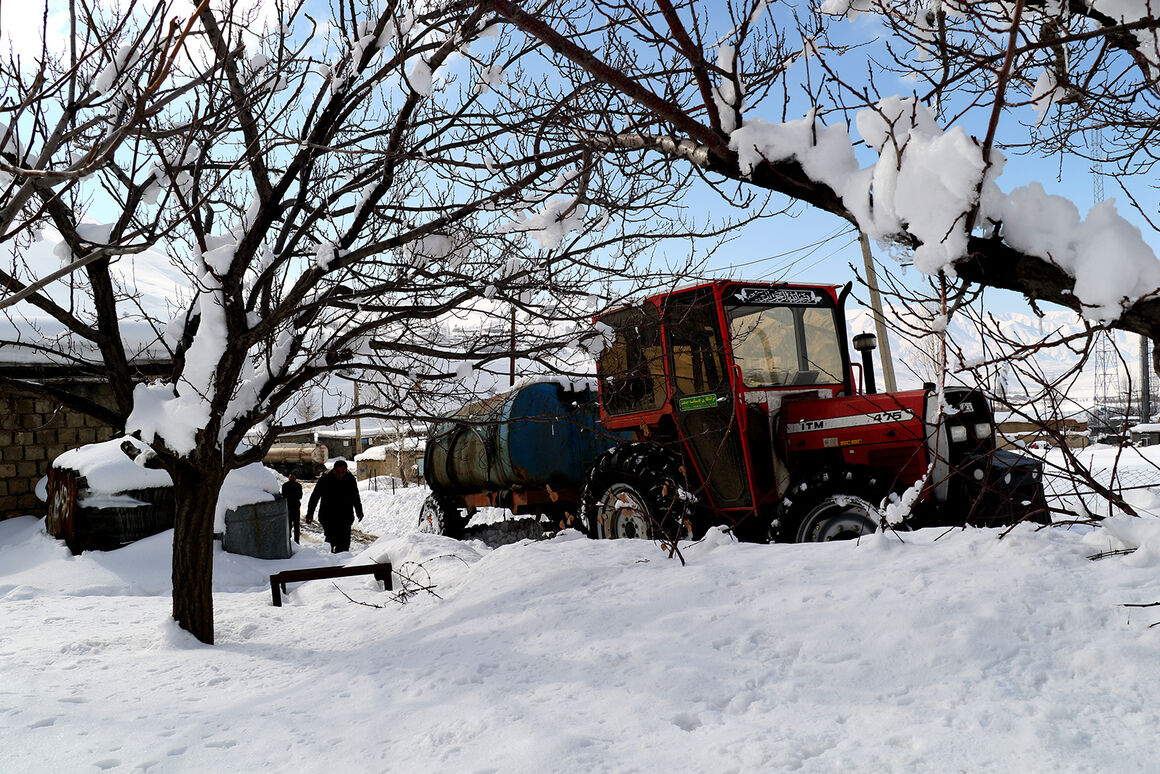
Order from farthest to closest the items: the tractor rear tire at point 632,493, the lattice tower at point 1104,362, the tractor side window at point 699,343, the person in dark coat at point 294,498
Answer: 1. the person in dark coat at point 294,498
2. the tractor rear tire at point 632,493
3. the tractor side window at point 699,343
4. the lattice tower at point 1104,362

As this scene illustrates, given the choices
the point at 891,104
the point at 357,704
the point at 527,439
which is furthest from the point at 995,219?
the point at 527,439

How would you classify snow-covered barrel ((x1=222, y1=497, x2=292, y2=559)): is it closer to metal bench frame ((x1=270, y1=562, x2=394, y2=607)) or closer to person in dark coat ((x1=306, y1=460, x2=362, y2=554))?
person in dark coat ((x1=306, y1=460, x2=362, y2=554))

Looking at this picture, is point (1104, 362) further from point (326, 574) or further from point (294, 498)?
point (294, 498)

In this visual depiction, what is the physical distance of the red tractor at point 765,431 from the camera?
601cm

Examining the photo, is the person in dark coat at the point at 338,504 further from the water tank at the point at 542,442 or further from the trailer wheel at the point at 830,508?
the trailer wheel at the point at 830,508

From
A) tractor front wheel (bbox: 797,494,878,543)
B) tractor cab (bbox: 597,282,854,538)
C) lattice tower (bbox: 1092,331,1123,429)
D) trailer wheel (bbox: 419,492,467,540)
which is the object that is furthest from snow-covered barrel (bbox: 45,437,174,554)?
lattice tower (bbox: 1092,331,1123,429)

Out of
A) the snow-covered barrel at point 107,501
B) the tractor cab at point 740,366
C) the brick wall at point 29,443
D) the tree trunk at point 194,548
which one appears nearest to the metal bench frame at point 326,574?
the tree trunk at point 194,548

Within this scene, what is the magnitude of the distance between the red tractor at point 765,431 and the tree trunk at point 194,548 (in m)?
1.85

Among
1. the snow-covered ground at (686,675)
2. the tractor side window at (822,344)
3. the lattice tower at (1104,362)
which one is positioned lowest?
the snow-covered ground at (686,675)

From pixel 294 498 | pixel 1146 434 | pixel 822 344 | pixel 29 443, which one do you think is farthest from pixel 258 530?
pixel 1146 434

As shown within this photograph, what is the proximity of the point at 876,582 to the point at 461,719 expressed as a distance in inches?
85.6

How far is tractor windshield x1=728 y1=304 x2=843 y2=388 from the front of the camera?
6.85 metres

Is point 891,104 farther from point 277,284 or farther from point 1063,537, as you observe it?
point 277,284

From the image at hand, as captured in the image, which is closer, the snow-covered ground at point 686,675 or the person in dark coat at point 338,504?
the snow-covered ground at point 686,675
